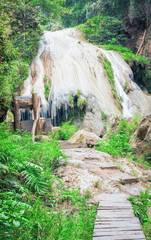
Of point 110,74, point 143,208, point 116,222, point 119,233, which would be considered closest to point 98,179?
point 143,208

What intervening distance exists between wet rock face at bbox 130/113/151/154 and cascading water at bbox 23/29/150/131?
206 inches

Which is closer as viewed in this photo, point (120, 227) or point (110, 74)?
point (120, 227)

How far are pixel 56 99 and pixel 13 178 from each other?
9879 millimetres

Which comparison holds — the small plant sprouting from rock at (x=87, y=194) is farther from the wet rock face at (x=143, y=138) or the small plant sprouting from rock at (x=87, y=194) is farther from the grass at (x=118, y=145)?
the wet rock face at (x=143, y=138)

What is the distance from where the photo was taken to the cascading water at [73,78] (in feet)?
40.7

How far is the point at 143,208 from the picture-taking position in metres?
3.03

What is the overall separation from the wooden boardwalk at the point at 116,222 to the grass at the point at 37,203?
0.12 meters

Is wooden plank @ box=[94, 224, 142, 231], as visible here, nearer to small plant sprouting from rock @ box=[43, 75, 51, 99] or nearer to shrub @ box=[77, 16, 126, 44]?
small plant sprouting from rock @ box=[43, 75, 51, 99]

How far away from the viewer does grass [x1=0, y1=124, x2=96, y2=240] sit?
188 cm

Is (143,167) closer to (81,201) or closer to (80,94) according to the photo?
(81,201)

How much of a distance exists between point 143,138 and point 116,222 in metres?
4.76


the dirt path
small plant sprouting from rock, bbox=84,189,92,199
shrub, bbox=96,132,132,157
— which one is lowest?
shrub, bbox=96,132,132,157

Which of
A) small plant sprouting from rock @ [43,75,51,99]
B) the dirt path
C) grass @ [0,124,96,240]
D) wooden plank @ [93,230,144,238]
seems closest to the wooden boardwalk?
wooden plank @ [93,230,144,238]

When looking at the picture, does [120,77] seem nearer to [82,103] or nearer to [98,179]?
[82,103]
